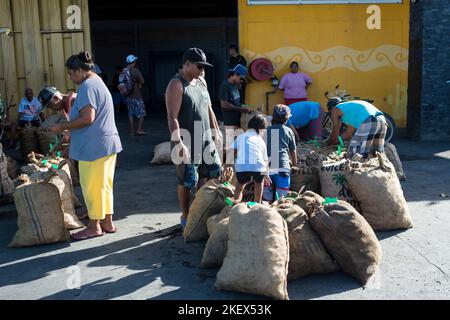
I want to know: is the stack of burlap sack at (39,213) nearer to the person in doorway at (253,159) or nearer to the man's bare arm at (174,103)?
the man's bare arm at (174,103)

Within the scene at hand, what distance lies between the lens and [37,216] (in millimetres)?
5148

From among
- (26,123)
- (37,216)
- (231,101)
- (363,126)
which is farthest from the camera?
(26,123)

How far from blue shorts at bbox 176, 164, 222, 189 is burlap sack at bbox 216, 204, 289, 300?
128 centimetres

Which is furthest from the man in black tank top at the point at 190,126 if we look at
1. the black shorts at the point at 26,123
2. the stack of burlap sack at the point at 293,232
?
the black shorts at the point at 26,123

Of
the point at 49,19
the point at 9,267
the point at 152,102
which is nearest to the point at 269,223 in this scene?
the point at 9,267

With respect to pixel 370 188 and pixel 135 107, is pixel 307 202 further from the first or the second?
pixel 135 107

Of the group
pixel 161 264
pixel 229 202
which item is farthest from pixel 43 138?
pixel 229 202

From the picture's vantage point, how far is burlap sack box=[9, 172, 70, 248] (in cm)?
514

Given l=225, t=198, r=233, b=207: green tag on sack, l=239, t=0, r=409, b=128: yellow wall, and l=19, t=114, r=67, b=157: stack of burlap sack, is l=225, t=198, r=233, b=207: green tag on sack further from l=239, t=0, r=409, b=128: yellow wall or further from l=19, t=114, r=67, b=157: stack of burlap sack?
l=239, t=0, r=409, b=128: yellow wall

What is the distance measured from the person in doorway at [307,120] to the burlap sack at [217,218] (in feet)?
9.69

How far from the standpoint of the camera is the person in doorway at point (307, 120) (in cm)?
769

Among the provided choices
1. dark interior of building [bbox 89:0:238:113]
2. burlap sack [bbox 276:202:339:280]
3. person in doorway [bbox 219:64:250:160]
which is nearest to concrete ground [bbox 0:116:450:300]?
burlap sack [bbox 276:202:339:280]

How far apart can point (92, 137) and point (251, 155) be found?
1527mm

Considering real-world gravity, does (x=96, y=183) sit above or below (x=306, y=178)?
above
